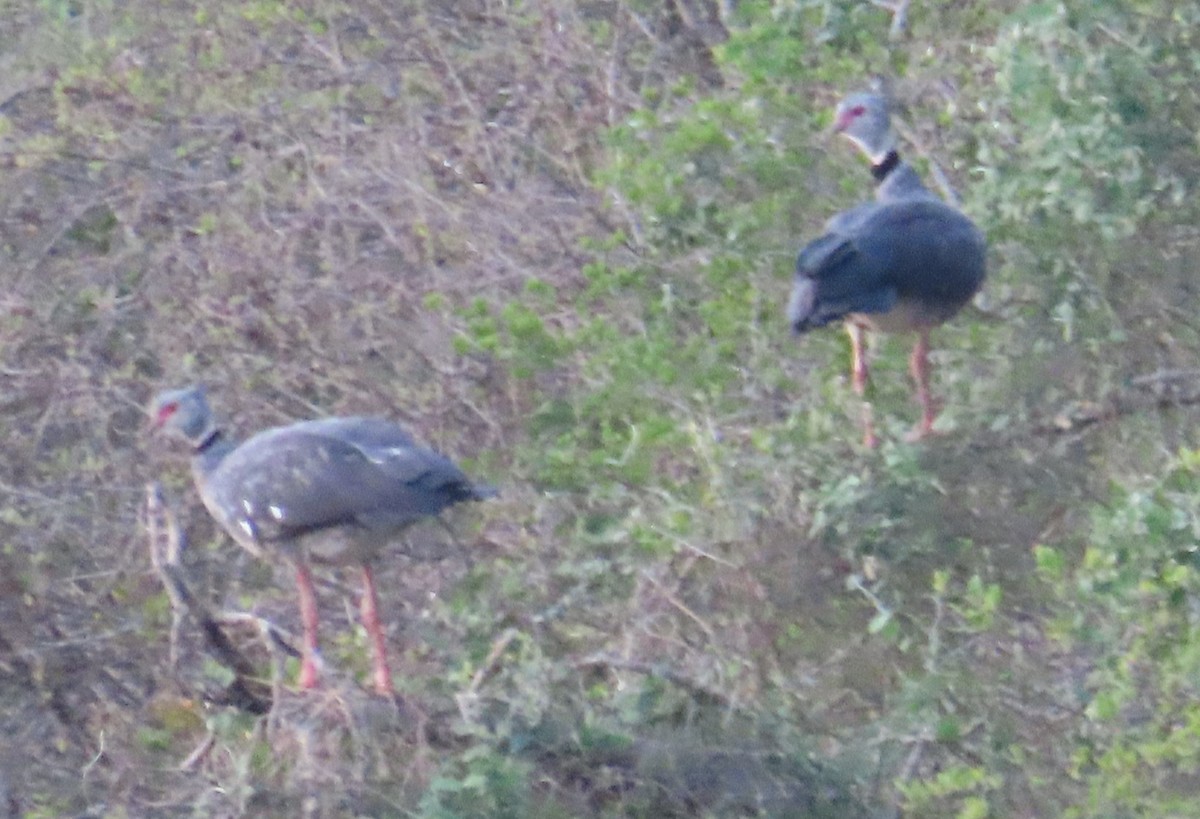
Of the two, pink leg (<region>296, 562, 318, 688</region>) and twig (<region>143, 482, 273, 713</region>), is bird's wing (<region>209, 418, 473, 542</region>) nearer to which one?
pink leg (<region>296, 562, 318, 688</region>)

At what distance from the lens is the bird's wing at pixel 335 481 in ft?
16.8

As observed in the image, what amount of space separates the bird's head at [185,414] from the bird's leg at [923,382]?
1.89 meters

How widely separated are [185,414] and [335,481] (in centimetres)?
84

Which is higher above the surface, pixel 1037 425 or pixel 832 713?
pixel 1037 425

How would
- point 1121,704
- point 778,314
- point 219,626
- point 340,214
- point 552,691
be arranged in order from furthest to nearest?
point 340,214
point 778,314
point 219,626
point 552,691
point 1121,704

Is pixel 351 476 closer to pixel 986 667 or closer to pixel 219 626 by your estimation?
pixel 219 626

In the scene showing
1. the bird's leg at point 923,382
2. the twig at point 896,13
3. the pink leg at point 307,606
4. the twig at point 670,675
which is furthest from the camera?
the twig at point 896,13

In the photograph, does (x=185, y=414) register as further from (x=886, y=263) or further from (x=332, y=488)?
(x=886, y=263)

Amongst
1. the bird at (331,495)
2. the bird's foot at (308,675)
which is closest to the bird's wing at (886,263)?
the bird at (331,495)

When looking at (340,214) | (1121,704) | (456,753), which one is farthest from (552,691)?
(340,214)

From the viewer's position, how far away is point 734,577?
5266mm

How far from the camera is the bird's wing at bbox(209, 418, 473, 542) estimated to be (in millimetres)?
5105

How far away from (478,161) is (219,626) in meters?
3.27

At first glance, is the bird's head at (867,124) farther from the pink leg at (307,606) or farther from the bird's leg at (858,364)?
the pink leg at (307,606)
